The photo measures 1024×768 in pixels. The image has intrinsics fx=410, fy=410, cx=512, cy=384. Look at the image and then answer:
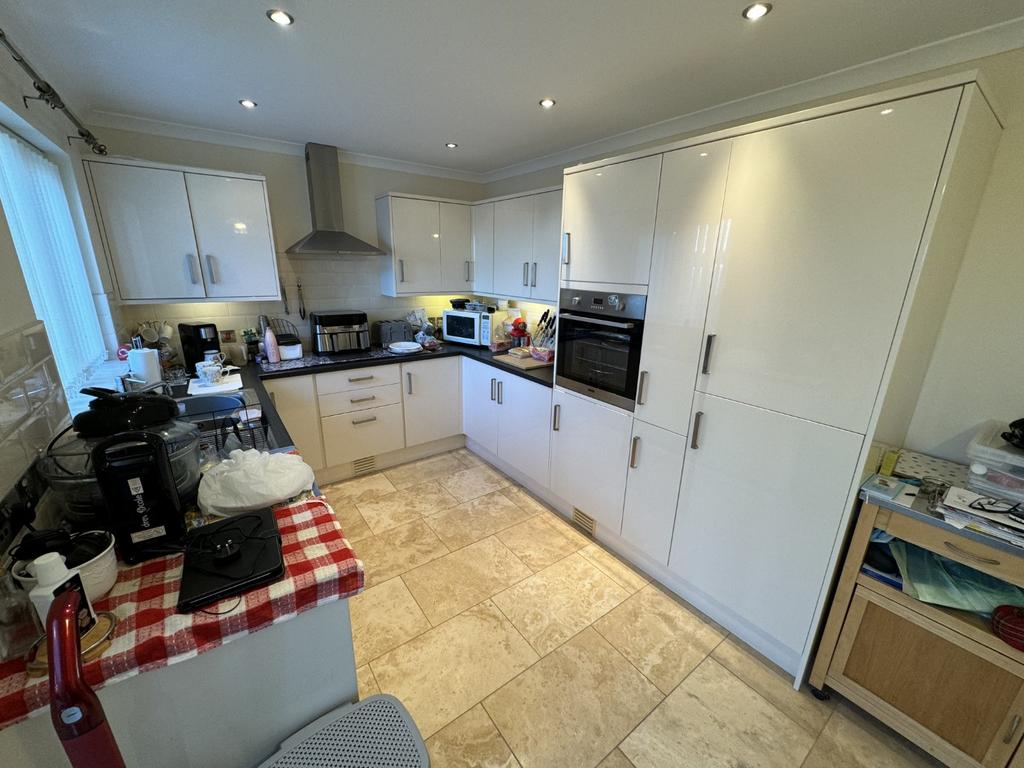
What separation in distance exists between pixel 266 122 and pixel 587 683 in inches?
131

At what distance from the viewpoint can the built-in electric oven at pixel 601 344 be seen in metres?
1.96

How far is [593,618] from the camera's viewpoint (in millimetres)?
1927

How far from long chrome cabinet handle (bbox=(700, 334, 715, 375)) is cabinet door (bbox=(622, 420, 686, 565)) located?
330 millimetres

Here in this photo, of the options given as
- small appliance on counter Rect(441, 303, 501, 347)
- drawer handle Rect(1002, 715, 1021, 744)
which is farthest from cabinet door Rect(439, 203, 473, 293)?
drawer handle Rect(1002, 715, 1021, 744)

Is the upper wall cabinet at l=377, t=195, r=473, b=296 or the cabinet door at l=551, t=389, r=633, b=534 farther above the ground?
the upper wall cabinet at l=377, t=195, r=473, b=296

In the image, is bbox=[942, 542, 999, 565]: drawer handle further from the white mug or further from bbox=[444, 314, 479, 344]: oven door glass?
the white mug

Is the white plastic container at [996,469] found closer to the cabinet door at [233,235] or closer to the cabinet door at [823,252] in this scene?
the cabinet door at [823,252]

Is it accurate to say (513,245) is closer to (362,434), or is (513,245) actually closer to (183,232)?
(362,434)

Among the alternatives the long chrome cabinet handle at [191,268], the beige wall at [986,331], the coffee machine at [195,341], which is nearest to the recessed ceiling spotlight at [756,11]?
the beige wall at [986,331]

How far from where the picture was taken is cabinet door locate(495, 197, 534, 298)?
290 cm

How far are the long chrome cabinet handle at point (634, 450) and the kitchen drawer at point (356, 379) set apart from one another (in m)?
1.82

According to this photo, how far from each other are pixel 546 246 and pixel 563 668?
2.36m

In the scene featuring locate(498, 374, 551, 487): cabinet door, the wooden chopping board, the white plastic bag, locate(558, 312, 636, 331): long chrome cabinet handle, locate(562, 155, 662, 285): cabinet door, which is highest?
locate(562, 155, 662, 285): cabinet door

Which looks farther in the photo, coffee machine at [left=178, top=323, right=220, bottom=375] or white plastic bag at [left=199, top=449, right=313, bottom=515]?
coffee machine at [left=178, top=323, right=220, bottom=375]
